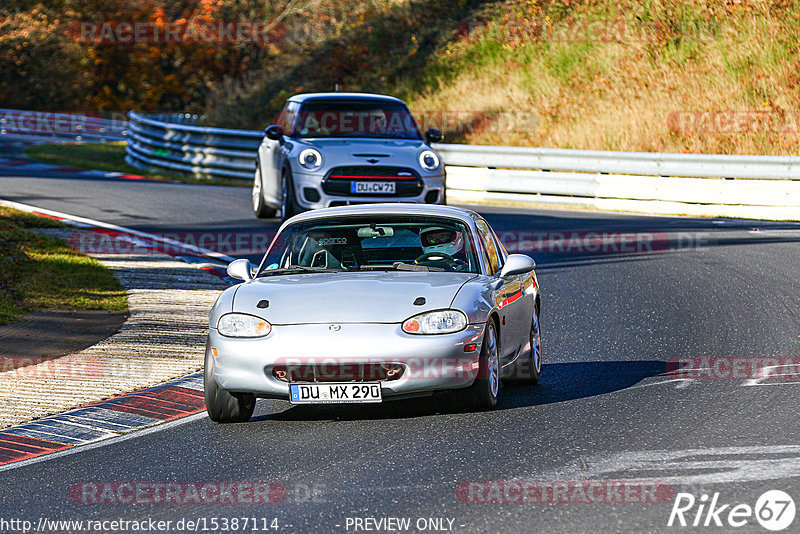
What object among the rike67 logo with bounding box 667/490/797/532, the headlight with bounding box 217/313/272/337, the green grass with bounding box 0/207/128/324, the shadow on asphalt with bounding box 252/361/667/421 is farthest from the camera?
the green grass with bounding box 0/207/128/324

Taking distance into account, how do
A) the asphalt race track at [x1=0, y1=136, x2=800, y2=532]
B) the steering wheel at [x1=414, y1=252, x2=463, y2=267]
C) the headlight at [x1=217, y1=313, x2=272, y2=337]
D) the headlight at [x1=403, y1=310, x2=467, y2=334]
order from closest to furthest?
the asphalt race track at [x1=0, y1=136, x2=800, y2=532] → the headlight at [x1=403, y1=310, x2=467, y2=334] → the headlight at [x1=217, y1=313, x2=272, y2=337] → the steering wheel at [x1=414, y1=252, x2=463, y2=267]

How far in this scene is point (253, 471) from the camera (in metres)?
6.83

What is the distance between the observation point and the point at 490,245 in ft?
30.7

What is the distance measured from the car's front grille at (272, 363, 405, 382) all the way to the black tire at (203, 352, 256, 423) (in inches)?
18.5

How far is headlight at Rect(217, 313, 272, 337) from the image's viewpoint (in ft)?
25.7

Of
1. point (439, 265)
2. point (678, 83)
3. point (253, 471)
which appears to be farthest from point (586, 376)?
point (678, 83)

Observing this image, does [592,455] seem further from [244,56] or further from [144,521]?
[244,56]

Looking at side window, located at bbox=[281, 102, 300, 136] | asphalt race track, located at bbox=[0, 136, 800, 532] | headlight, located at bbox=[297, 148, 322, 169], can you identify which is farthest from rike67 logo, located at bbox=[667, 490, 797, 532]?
side window, located at bbox=[281, 102, 300, 136]

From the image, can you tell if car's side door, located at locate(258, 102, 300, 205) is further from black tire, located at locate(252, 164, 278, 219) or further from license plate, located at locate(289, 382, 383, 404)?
license plate, located at locate(289, 382, 383, 404)

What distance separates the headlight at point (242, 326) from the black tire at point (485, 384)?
4.16 ft

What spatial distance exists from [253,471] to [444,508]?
1.35m

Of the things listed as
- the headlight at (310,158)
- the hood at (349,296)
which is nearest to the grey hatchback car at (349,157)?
the headlight at (310,158)

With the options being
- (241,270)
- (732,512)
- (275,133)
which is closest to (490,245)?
(241,270)

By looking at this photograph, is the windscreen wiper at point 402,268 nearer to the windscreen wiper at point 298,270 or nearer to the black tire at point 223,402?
the windscreen wiper at point 298,270
